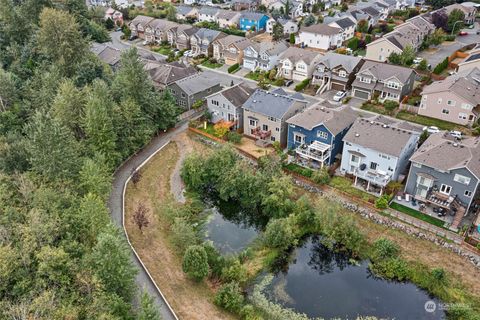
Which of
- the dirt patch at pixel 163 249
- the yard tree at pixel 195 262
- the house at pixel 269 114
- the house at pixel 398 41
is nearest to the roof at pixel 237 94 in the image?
the house at pixel 269 114

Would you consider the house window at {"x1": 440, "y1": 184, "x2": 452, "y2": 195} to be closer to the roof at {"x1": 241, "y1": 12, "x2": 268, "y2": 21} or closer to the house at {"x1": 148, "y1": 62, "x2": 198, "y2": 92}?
the house at {"x1": 148, "y1": 62, "x2": 198, "y2": 92}

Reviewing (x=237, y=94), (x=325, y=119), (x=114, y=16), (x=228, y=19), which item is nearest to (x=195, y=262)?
(x=325, y=119)

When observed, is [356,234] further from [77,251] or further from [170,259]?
[77,251]

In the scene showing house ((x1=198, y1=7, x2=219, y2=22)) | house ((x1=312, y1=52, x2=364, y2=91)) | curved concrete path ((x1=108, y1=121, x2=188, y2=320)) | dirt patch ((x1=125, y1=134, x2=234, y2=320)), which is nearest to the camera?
curved concrete path ((x1=108, y1=121, x2=188, y2=320))

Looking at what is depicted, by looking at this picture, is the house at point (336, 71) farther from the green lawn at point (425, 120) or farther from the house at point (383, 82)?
the green lawn at point (425, 120)

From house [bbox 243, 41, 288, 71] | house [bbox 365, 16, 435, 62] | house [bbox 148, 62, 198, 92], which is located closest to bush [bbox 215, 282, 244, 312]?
house [bbox 148, 62, 198, 92]

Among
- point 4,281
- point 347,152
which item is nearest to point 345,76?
point 347,152
